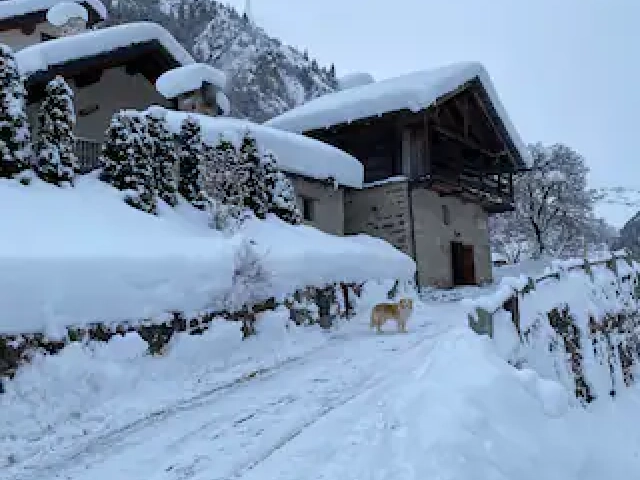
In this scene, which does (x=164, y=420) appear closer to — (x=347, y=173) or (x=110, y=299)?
(x=110, y=299)

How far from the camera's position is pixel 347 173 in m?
18.3

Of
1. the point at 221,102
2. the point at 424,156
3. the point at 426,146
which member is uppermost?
the point at 221,102

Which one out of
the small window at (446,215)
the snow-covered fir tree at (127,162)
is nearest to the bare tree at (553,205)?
the small window at (446,215)

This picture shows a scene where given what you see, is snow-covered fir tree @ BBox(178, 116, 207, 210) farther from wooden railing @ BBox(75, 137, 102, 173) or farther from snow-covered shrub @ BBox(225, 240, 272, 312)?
snow-covered shrub @ BBox(225, 240, 272, 312)

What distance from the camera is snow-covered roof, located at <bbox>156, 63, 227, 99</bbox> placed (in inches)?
679

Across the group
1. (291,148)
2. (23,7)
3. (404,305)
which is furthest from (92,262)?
(23,7)

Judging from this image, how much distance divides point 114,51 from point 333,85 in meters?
48.7

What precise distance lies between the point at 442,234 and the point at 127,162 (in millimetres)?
12845

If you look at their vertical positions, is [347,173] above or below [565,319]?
above

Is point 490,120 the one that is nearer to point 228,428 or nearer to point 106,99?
point 106,99

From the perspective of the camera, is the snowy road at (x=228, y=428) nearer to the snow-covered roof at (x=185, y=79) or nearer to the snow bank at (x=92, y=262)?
the snow bank at (x=92, y=262)

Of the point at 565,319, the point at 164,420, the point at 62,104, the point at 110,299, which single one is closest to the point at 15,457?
the point at 164,420

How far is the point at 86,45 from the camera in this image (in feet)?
50.0

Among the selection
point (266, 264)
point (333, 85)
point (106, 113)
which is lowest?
point (266, 264)
